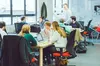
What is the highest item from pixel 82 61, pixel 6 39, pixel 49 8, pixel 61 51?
pixel 49 8

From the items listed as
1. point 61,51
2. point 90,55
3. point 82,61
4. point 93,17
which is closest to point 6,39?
point 61,51

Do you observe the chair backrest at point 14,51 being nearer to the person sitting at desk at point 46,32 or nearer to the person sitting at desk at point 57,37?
the person sitting at desk at point 57,37

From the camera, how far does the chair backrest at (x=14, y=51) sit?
3.89 metres

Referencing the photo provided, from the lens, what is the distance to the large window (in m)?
8.42

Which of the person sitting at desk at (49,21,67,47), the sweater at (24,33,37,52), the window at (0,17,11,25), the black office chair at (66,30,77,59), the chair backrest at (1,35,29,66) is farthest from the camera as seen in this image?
the window at (0,17,11,25)

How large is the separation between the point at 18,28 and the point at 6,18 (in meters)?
1.33

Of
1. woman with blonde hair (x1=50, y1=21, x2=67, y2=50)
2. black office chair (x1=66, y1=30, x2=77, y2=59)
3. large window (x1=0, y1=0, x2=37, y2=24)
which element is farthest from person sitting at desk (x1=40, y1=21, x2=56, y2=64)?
large window (x1=0, y1=0, x2=37, y2=24)

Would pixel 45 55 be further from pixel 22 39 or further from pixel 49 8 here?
pixel 49 8

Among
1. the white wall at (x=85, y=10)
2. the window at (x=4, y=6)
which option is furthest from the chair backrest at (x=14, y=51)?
the white wall at (x=85, y=10)

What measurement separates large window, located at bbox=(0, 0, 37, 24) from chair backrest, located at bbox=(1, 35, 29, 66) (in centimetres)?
444

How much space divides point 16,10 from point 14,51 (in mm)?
5322

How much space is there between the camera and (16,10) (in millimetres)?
9086

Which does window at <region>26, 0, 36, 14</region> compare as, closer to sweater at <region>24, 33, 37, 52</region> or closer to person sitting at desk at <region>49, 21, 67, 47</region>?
person sitting at desk at <region>49, 21, 67, 47</region>

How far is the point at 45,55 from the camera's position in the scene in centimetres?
570
